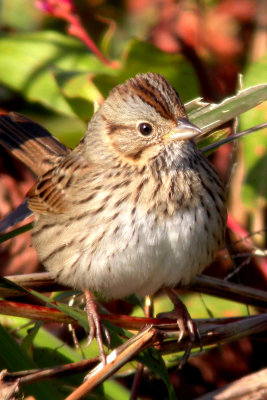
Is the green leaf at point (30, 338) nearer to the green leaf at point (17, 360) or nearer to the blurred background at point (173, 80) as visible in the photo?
the green leaf at point (17, 360)

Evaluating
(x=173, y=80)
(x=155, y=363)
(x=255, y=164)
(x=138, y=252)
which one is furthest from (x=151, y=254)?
A: (x=173, y=80)

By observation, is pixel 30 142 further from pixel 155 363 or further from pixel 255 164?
pixel 155 363

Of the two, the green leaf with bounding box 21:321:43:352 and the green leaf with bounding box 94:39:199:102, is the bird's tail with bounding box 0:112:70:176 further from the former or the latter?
the green leaf with bounding box 21:321:43:352

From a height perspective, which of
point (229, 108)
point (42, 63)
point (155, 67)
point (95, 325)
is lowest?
point (95, 325)

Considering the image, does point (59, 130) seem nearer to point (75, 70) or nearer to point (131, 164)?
point (75, 70)

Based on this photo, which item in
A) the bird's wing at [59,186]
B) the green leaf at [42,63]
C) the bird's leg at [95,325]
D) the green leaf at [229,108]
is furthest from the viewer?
the green leaf at [42,63]

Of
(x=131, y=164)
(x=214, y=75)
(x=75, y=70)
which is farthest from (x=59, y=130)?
(x=131, y=164)

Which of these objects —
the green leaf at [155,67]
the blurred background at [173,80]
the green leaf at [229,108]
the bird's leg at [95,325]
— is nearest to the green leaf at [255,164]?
the blurred background at [173,80]
